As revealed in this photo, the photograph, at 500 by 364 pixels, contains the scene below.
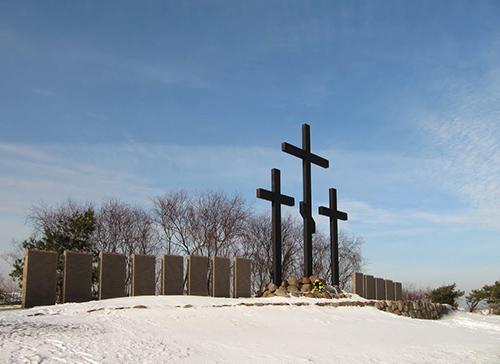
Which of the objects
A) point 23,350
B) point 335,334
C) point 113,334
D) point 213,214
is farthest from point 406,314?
point 213,214

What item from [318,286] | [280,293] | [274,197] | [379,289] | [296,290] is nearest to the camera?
[280,293]

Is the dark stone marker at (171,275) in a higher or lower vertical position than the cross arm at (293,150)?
lower

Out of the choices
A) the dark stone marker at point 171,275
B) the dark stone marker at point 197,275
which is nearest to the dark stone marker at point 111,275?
the dark stone marker at point 171,275

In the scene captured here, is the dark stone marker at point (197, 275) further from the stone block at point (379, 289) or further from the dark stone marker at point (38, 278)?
the stone block at point (379, 289)

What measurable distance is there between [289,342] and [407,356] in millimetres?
2104

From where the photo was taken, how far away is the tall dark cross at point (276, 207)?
673 inches

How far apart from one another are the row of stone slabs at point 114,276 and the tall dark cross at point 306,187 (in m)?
3.10

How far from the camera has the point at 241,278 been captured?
16.3m

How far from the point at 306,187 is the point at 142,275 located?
7712 mm

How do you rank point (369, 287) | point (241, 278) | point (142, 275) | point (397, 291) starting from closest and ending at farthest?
point (142, 275) < point (241, 278) < point (369, 287) < point (397, 291)

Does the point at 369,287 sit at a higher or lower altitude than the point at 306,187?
lower

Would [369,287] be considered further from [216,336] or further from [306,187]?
[216,336]

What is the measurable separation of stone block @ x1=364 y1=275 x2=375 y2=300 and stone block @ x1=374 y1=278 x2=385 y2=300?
469 millimetres

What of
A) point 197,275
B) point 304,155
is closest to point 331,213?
point 304,155
